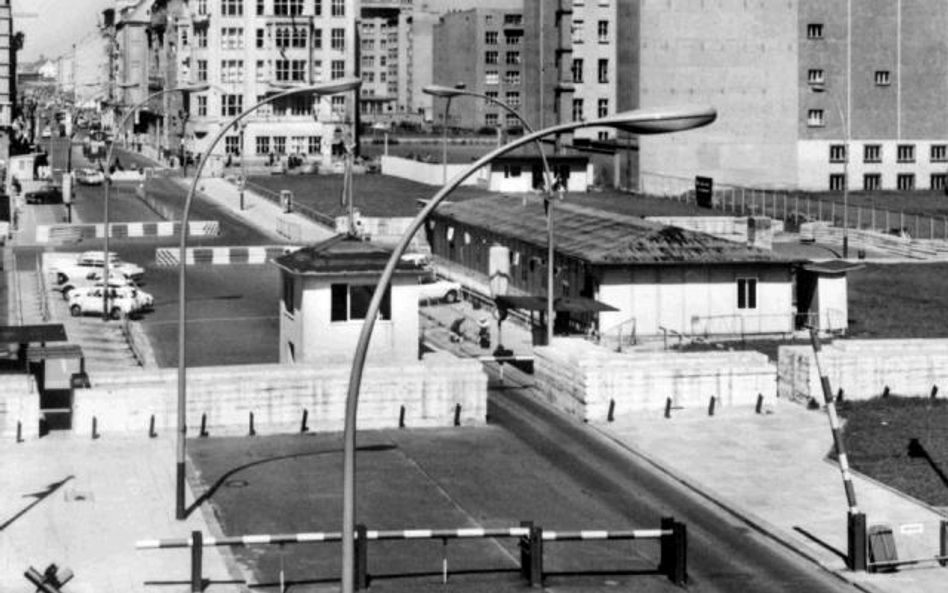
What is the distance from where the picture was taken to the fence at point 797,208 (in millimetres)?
98000

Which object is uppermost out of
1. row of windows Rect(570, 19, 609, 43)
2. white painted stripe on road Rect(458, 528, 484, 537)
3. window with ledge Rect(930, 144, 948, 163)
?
row of windows Rect(570, 19, 609, 43)

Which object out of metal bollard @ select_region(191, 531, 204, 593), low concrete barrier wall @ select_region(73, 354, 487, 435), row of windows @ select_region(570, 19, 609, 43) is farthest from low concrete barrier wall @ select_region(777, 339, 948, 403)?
row of windows @ select_region(570, 19, 609, 43)

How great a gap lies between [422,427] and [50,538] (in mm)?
13350

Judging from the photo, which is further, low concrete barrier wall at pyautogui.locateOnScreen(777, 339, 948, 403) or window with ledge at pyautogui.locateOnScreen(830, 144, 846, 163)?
window with ledge at pyautogui.locateOnScreen(830, 144, 846, 163)

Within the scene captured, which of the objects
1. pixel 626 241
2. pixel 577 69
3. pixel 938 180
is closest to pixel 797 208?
pixel 938 180

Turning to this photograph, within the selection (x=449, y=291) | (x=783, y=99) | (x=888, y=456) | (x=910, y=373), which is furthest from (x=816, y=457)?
(x=783, y=99)

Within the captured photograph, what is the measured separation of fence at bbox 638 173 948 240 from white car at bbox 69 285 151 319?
42.4 metres

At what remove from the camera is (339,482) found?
34.3 metres

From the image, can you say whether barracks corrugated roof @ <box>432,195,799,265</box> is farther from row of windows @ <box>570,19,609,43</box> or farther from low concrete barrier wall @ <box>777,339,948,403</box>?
row of windows @ <box>570,19,609,43</box>

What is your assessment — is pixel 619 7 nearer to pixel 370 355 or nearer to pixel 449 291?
pixel 449 291

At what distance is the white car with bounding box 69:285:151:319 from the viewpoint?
205ft

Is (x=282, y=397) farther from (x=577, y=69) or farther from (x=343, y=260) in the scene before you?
(x=577, y=69)

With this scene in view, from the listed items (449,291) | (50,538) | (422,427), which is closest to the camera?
(50,538)

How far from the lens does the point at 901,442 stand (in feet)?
129
